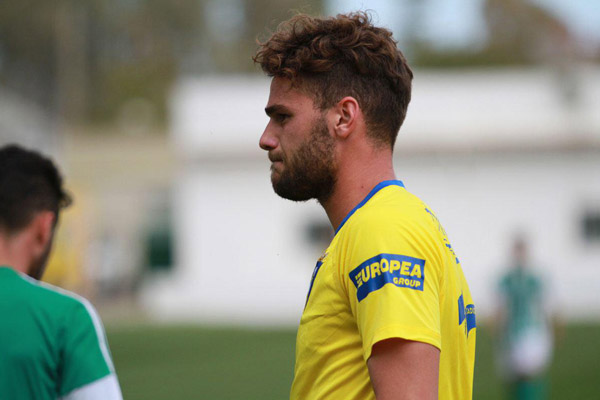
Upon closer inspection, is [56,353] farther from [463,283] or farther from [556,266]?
[556,266]

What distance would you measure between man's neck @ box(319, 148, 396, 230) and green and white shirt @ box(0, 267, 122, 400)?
1094 millimetres

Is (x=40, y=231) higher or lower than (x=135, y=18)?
lower

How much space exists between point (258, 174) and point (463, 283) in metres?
27.4

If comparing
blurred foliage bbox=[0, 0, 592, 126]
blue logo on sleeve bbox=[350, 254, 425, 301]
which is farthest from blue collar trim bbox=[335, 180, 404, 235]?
blurred foliage bbox=[0, 0, 592, 126]

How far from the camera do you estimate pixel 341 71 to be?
9.43 feet

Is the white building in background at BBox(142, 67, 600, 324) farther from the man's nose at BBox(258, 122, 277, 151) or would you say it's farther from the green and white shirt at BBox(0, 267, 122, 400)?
the man's nose at BBox(258, 122, 277, 151)

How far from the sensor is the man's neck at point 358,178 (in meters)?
2.90

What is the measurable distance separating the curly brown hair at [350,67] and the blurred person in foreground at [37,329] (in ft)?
3.93

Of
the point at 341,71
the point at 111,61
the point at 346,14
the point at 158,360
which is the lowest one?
the point at 158,360

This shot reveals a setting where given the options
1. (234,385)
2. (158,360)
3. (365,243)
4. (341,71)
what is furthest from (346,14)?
(158,360)

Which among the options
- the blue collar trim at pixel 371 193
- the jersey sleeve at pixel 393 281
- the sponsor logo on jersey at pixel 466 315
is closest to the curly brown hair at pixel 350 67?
the blue collar trim at pixel 371 193

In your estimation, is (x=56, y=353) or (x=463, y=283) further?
(x=56, y=353)

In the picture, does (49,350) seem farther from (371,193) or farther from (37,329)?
(371,193)

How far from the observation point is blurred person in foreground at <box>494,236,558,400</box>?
442 inches
